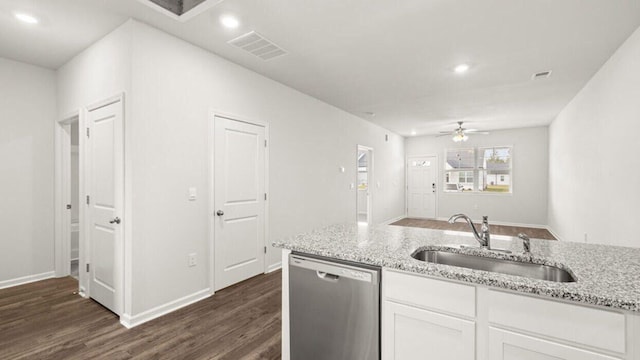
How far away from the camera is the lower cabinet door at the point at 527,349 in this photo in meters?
1.08

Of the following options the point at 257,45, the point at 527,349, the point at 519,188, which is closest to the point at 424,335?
the point at 527,349

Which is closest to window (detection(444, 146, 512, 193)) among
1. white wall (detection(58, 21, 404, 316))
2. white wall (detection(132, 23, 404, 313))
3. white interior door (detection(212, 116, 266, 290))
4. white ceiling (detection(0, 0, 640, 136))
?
white ceiling (detection(0, 0, 640, 136))

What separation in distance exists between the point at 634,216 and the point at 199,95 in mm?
4366

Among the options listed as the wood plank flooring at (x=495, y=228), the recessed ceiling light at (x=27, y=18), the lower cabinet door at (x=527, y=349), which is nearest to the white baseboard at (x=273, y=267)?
the lower cabinet door at (x=527, y=349)

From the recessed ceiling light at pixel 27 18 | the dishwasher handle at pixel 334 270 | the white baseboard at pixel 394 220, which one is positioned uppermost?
the recessed ceiling light at pixel 27 18

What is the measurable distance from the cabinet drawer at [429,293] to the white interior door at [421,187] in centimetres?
799

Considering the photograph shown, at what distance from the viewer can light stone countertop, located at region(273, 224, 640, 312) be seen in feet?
3.54

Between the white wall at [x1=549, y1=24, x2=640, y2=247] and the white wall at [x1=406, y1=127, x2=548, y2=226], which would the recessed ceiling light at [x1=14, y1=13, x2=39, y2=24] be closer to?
the white wall at [x1=549, y1=24, x2=640, y2=247]

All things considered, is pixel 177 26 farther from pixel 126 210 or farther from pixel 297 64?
pixel 126 210

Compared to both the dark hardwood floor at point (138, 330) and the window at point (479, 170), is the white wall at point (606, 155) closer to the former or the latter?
the window at point (479, 170)

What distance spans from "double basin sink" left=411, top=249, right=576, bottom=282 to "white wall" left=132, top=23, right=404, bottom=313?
89.9 inches

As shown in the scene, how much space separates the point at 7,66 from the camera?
3.35 meters

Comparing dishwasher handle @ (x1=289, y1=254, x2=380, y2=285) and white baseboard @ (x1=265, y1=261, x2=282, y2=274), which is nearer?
dishwasher handle @ (x1=289, y1=254, x2=380, y2=285)

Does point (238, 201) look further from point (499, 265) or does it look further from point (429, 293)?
point (499, 265)
